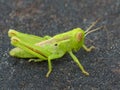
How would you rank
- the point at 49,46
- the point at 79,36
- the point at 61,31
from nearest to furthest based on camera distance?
the point at 79,36 → the point at 49,46 → the point at 61,31

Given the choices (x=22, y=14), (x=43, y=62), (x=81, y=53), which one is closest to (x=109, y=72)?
(x=81, y=53)

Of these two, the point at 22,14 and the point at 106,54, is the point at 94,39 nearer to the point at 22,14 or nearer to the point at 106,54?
the point at 106,54

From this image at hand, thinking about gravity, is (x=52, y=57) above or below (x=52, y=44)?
below

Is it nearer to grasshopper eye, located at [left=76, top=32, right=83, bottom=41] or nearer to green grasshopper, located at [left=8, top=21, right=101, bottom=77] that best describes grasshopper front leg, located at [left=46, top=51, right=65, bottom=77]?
green grasshopper, located at [left=8, top=21, right=101, bottom=77]

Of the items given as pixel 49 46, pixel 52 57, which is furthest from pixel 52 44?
pixel 52 57

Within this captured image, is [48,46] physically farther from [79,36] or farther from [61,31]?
[61,31]

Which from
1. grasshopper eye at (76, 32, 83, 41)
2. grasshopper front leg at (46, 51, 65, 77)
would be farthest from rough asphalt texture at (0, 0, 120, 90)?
grasshopper eye at (76, 32, 83, 41)

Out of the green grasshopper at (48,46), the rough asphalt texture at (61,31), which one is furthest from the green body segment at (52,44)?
the rough asphalt texture at (61,31)
